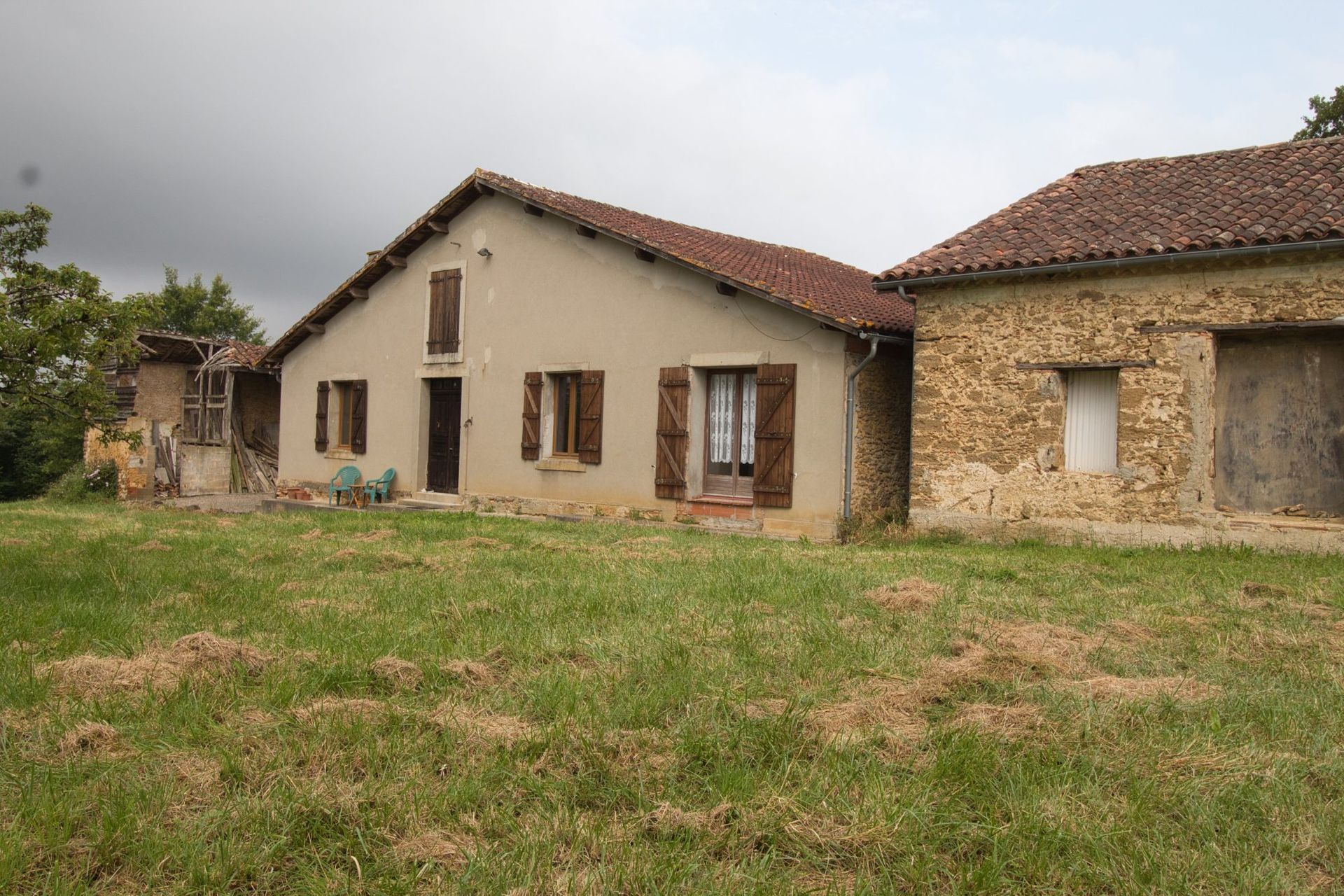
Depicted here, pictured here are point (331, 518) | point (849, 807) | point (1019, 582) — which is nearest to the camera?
point (849, 807)

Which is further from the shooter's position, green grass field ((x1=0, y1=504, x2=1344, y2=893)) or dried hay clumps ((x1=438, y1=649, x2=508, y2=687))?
dried hay clumps ((x1=438, y1=649, x2=508, y2=687))

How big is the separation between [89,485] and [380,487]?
7792 millimetres

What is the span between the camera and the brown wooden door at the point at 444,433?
1631 cm

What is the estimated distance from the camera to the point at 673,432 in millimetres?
13203

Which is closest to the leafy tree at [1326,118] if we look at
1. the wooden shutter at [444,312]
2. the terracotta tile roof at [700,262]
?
the terracotta tile roof at [700,262]

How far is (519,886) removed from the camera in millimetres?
2473

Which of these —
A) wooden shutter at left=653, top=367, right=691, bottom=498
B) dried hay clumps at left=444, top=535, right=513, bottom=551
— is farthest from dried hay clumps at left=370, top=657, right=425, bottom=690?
wooden shutter at left=653, top=367, right=691, bottom=498

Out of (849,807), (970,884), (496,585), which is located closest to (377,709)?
(849,807)

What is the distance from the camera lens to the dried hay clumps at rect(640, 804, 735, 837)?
109 inches

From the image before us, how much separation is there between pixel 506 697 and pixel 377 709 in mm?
500

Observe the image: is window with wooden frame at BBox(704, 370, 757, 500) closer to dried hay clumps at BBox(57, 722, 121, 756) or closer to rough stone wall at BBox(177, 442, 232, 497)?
dried hay clumps at BBox(57, 722, 121, 756)

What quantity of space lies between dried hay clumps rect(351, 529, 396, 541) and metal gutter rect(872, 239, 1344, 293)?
6.18 m

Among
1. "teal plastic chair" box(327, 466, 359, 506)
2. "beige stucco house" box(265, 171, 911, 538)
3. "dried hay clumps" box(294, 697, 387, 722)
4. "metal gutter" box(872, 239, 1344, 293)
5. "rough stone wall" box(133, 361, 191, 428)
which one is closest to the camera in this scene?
"dried hay clumps" box(294, 697, 387, 722)

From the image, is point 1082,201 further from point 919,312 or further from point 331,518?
point 331,518
